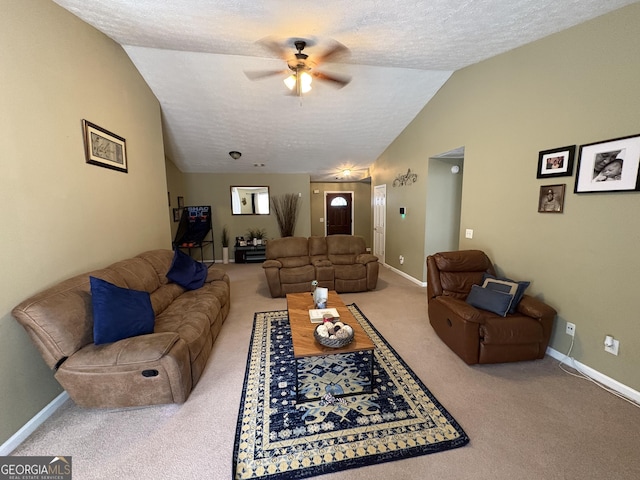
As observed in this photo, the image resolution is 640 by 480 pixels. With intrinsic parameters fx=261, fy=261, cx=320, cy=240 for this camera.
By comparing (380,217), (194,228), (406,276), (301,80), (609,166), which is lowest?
(406,276)

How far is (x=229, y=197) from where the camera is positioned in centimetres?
696

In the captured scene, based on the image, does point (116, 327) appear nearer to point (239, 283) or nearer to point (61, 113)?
point (61, 113)

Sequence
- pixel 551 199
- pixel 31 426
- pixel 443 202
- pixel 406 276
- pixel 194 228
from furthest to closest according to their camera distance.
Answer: pixel 194 228 → pixel 406 276 → pixel 443 202 → pixel 551 199 → pixel 31 426

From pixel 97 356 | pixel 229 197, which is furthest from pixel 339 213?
pixel 97 356

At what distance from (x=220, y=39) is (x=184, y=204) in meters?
4.91

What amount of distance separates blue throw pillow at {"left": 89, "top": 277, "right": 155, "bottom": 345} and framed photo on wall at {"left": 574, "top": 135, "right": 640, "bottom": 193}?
3.84m

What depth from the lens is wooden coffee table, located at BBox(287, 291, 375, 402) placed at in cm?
190

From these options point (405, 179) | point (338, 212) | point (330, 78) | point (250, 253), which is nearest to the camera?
point (330, 78)

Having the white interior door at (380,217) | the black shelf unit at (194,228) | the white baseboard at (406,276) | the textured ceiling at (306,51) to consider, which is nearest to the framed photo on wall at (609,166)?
the textured ceiling at (306,51)

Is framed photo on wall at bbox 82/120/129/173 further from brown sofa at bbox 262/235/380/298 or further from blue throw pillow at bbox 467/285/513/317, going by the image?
blue throw pillow at bbox 467/285/513/317

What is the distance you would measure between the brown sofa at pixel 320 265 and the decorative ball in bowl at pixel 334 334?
7.19ft

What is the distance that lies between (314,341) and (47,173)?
7.86ft

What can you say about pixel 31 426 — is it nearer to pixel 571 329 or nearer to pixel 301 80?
pixel 301 80

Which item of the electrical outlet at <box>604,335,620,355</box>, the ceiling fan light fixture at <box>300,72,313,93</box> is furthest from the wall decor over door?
the electrical outlet at <box>604,335,620,355</box>
